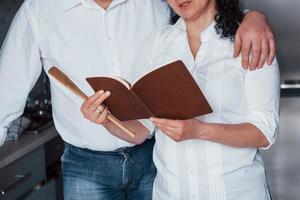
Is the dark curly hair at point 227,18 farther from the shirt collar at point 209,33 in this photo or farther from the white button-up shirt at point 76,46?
the white button-up shirt at point 76,46

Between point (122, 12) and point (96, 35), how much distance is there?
93 mm

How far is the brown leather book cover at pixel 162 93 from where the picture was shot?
105cm

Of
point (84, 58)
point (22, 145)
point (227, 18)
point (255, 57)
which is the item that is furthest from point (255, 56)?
point (22, 145)

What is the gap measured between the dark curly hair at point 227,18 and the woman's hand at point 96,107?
0.30 m

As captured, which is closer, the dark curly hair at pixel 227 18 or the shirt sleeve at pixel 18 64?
the dark curly hair at pixel 227 18

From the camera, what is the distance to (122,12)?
1.42 meters

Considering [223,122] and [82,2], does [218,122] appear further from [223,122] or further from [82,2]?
[82,2]

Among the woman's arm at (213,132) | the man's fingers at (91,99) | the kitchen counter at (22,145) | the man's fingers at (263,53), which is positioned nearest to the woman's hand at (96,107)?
the man's fingers at (91,99)

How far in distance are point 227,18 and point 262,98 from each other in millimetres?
214

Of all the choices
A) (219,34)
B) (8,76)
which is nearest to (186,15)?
(219,34)

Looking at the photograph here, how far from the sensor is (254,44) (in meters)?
1.16

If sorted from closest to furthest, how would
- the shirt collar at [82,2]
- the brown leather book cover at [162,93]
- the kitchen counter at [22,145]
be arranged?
the brown leather book cover at [162,93], the shirt collar at [82,2], the kitchen counter at [22,145]

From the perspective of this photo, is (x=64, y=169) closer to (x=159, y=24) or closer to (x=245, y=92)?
(x=159, y=24)

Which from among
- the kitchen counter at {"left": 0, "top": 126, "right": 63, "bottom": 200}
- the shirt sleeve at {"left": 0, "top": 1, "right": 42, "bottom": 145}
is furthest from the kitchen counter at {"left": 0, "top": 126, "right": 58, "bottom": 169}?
the shirt sleeve at {"left": 0, "top": 1, "right": 42, "bottom": 145}
